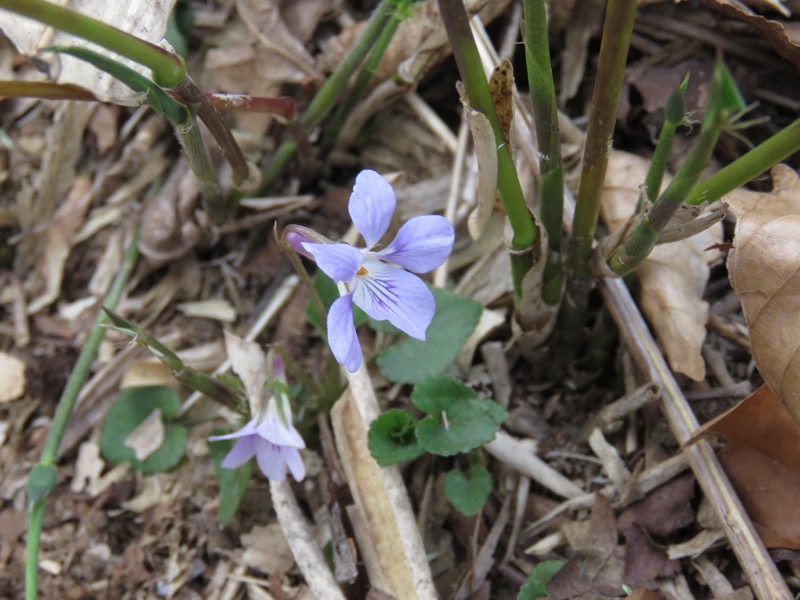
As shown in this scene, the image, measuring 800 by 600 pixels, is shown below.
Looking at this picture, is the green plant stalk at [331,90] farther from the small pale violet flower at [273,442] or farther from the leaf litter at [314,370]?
the small pale violet flower at [273,442]

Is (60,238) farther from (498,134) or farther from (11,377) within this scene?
(498,134)

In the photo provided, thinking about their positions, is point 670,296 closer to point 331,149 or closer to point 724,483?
point 724,483

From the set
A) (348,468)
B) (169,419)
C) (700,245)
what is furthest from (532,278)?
(169,419)

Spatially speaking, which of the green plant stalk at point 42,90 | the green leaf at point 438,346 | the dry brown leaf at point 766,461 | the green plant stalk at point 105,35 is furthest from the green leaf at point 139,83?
the dry brown leaf at point 766,461

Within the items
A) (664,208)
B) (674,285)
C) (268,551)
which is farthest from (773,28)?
(268,551)

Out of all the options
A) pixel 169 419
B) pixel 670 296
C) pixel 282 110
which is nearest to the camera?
pixel 670 296

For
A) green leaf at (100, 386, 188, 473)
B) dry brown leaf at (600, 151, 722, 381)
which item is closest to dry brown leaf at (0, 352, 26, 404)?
green leaf at (100, 386, 188, 473)

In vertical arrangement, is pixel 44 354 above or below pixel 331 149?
below
